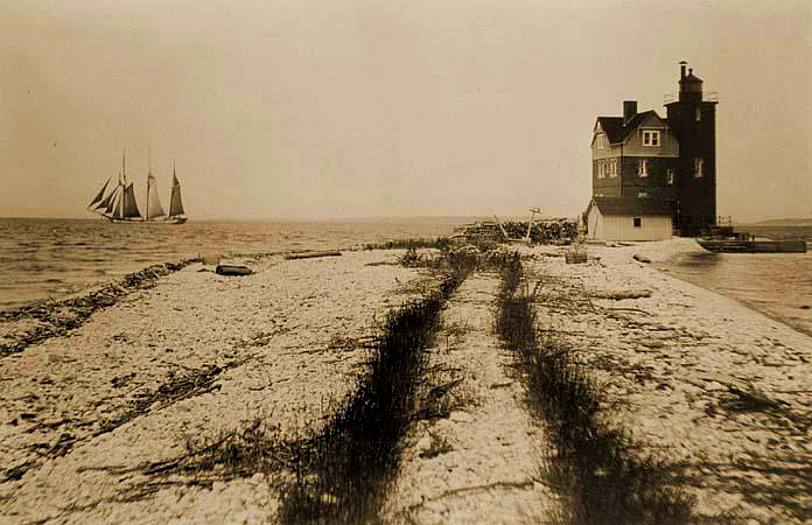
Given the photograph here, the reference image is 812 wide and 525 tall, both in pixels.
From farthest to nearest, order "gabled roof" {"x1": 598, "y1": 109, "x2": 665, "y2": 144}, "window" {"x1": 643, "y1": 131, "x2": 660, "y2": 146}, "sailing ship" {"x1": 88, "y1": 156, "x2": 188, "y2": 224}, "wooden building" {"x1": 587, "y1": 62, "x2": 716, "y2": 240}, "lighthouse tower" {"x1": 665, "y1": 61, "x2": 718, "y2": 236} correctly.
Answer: "window" {"x1": 643, "y1": 131, "x2": 660, "y2": 146}, "wooden building" {"x1": 587, "y1": 62, "x2": 716, "y2": 240}, "gabled roof" {"x1": 598, "y1": 109, "x2": 665, "y2": 144}, "sailing ship" {"x1": 88, "y1": 156, "x2": 188, "y2": 224}, "lighthouse tower" {"x1": 665, "y1": 61, "x2": 718, "y2": 236}

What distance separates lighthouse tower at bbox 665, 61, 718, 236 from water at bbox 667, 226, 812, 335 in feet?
2.93

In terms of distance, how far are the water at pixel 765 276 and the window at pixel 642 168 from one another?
2.47 metres

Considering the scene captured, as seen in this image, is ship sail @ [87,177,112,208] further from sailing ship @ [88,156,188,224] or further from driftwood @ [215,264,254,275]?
driftwood @ [215,264,254,275]

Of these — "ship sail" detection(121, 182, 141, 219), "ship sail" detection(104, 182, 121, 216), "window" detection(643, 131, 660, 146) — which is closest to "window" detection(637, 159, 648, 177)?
"window" detection(643, 131, 660, 146)

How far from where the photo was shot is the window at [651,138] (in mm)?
11023

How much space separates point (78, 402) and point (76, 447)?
0.84 meters

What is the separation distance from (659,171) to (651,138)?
1392 mm

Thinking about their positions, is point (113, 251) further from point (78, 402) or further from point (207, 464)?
point (207, 464)

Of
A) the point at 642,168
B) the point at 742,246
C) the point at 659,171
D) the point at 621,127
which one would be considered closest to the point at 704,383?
the point at 621,127

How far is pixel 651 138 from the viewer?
447 inches

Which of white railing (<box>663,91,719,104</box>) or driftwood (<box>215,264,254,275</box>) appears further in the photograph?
driftwood (<box>215,264,254,275</box>)

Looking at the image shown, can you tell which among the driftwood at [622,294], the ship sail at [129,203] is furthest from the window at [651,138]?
the ship sail at [129,203]

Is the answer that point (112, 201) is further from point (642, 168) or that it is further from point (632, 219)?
point (642, 168)

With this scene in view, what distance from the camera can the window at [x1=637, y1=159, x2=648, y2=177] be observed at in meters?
12.2
